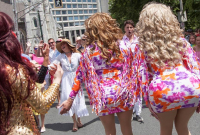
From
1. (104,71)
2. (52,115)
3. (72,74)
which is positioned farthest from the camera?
(52,115)

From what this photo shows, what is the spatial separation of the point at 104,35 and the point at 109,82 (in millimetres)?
556

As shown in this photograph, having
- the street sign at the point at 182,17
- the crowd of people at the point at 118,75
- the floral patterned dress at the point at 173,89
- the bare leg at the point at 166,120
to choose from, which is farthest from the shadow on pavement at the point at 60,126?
the street sign at the point at 182,17

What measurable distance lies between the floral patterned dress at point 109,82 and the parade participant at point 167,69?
11.8 inches

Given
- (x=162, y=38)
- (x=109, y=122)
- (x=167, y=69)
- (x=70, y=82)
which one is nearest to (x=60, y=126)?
(x=70, y=82)

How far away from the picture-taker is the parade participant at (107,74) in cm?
267

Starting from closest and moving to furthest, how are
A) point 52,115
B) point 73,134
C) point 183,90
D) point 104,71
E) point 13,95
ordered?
1. point 13,95
2. point 183,90
3. point 104,71
4. point 73,134
5. point 52,115

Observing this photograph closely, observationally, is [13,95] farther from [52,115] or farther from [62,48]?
[52,115]

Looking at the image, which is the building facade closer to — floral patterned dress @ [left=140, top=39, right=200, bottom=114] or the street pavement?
the street pavement

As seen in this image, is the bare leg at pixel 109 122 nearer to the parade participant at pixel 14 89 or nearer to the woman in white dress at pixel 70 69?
the parade participant at pixel 14 89

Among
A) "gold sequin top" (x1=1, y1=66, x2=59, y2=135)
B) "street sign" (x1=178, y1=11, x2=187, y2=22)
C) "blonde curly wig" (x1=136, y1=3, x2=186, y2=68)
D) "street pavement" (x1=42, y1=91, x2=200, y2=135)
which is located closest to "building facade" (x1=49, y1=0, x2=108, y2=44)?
"street sign" (x1=178, y1=11, x2=187, y2=22)

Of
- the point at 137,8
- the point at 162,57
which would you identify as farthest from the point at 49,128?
the point at 137,8

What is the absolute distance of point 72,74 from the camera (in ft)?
16.1

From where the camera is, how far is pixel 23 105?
1.69 meters

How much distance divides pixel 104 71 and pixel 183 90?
0.93m
